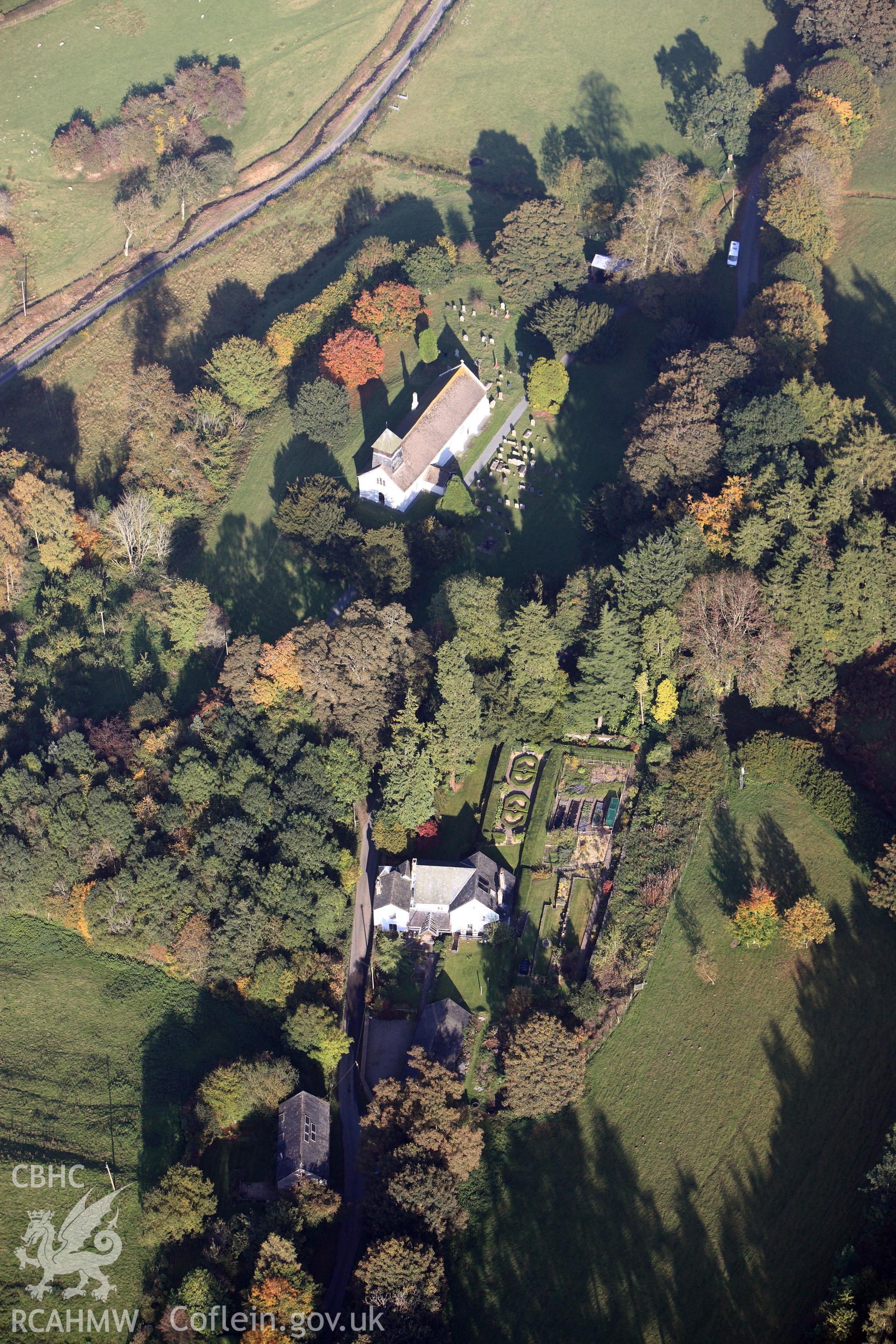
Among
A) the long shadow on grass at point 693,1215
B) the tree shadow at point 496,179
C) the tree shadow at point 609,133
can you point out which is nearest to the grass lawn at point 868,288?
the tree shadow at point 609,133

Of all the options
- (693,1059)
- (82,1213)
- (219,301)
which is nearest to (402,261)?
(219,301)

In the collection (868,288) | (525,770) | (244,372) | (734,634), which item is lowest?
(525,770)

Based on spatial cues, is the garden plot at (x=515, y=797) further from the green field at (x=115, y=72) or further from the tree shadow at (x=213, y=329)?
the green field at (x=115, y=72)

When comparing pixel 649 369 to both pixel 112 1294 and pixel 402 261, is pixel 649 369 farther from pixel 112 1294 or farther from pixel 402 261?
pixel 112 1294

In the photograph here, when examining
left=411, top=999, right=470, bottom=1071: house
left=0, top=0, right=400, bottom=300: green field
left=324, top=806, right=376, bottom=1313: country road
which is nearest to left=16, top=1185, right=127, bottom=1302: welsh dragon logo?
left=324, top=806, right=376, bottom=1313: country road

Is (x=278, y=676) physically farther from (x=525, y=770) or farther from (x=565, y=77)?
(x=565, y=77)

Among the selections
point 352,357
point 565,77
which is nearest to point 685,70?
point 565,77
